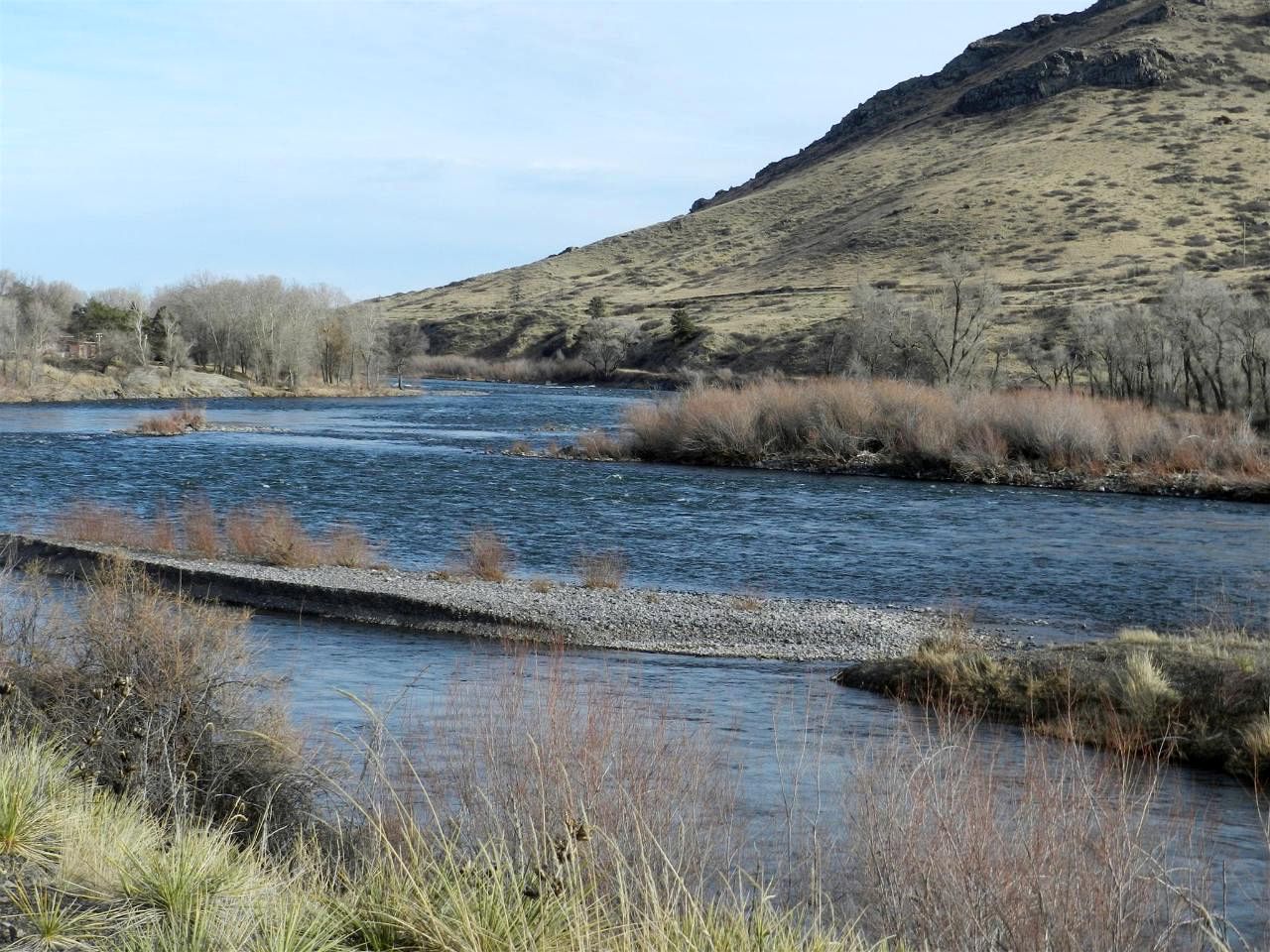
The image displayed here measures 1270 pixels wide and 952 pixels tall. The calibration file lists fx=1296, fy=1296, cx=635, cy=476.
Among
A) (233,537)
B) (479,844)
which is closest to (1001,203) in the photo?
(233,537)

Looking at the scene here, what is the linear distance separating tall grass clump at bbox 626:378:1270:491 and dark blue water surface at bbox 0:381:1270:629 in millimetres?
2548

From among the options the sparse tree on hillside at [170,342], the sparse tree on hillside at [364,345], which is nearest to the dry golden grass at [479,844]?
the sparse tree on hillside at [170,342]

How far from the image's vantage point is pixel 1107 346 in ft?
188

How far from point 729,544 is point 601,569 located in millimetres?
Answer: 6226

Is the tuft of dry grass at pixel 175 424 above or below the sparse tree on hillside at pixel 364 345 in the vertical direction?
below

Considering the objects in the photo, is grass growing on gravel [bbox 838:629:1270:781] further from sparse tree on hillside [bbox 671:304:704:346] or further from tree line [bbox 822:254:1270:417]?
sparse tree on hillside [bbox 671:304:704:346]

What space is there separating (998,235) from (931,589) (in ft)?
337

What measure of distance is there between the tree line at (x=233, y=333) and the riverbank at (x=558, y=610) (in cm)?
8072

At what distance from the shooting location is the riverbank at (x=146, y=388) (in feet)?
285

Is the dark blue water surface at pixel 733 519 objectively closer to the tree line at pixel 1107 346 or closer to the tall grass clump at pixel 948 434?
the tall grass clump at pixel 948 434

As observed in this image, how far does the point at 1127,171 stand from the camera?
422 ft

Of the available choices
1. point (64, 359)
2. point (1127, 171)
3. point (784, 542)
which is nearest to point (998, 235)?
point (1127, 171)

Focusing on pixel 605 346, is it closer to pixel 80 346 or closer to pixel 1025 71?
pixel 80 346

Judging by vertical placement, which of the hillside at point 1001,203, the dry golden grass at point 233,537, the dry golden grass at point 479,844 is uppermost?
the hillside at point 1001,203
